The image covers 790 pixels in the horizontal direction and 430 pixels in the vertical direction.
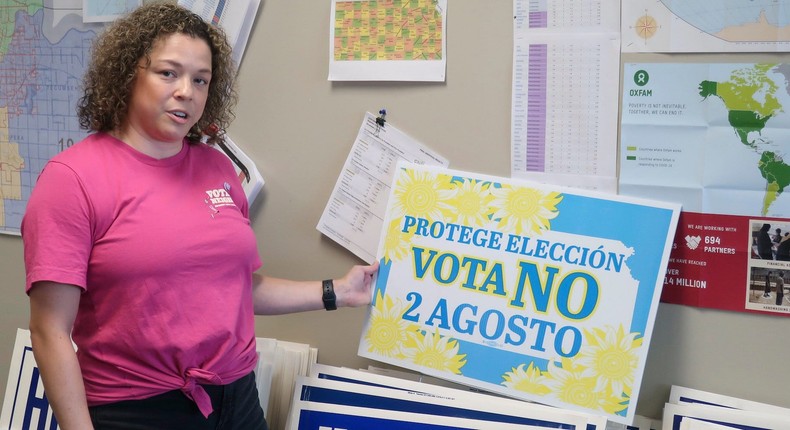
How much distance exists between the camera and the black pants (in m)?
1.19

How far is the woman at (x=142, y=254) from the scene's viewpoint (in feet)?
3.66

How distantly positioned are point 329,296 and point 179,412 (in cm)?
41

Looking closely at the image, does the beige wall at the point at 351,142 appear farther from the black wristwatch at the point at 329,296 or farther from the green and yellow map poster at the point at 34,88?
Result: the green and yellow map poster at the point at 34,88

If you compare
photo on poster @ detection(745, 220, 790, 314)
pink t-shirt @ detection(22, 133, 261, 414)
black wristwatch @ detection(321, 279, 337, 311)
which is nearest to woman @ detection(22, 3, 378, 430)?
pink t-shirt @ detection(22, 133, 261, 414)

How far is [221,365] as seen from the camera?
1259mm

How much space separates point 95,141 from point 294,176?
557 mm

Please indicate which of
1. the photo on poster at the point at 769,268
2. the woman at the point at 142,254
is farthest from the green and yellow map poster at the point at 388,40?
the photo on poster at the point at 769,268

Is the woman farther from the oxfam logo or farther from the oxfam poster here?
the oxfam logo

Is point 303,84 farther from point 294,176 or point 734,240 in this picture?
point 734,240

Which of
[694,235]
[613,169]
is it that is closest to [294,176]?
[613,169]

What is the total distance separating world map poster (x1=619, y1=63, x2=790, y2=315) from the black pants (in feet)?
2.80

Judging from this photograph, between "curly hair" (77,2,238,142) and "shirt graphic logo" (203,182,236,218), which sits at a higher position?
"curly hair" (77,2,238,142)

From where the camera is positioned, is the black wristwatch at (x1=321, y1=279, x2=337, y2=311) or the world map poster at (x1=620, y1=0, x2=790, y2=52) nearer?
the world map poster at (x1=620, y1=0, x2=790, y2=52)

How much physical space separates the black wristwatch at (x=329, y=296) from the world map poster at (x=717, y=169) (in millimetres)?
635
